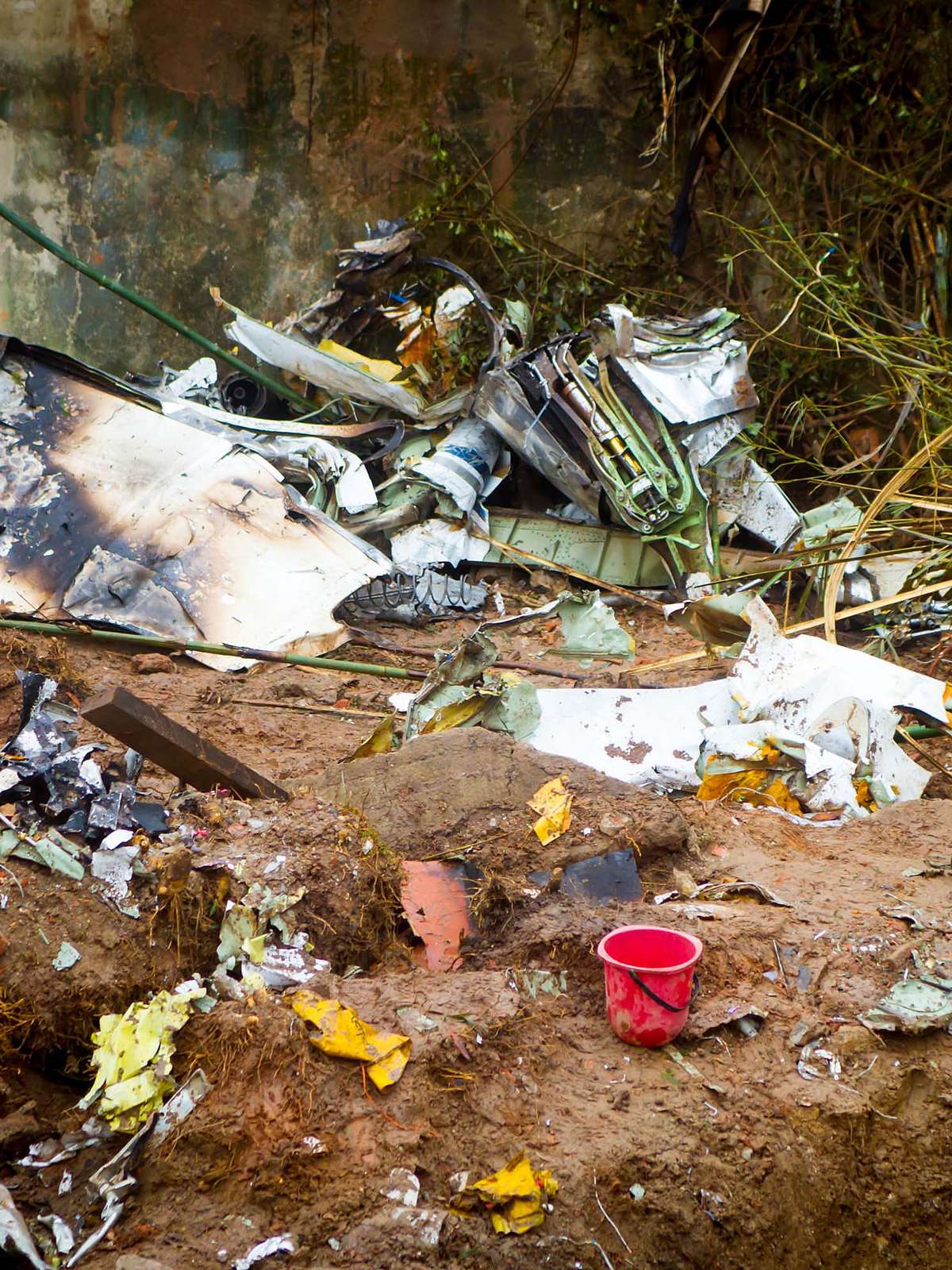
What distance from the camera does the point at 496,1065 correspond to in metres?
2.55

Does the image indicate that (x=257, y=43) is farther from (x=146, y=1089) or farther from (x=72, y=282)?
(x=146, y=1089)

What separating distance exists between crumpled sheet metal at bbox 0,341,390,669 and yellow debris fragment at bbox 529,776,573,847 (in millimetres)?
2399

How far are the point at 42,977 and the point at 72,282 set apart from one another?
274 inches

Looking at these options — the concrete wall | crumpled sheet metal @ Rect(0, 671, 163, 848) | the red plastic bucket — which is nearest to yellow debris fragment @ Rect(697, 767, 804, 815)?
the red plastic bucket

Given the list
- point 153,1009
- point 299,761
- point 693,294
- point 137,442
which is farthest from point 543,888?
point 693,294

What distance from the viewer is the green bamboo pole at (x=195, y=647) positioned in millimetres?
5250

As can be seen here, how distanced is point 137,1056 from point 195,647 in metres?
3.12

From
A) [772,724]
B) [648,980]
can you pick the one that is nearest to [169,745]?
[648,980]

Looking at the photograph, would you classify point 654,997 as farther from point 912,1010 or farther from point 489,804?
point 489,804

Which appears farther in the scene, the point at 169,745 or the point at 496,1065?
the point at 169,745

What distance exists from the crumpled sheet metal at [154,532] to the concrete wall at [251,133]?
2.32m

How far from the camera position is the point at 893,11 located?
24.6ft

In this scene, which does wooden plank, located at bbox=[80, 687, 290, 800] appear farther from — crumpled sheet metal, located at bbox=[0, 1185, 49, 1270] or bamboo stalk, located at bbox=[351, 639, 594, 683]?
bamboo stalk, located at bbox=[351, 639, 594, 683]

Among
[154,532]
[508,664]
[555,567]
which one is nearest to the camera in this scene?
[508,664]
